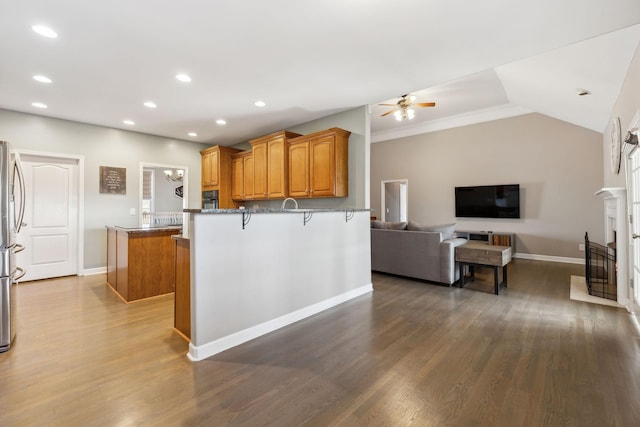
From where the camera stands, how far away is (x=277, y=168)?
196 inches

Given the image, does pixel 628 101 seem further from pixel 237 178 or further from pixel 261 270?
pixel 237 178

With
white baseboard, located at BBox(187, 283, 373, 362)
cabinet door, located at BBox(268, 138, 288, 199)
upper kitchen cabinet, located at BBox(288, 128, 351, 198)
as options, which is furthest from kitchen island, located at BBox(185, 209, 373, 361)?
cabinet door, located at BBox(268, 138, 288, 199)

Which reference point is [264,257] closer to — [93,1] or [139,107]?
[93,1]

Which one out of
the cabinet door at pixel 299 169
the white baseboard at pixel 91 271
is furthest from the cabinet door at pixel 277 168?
the white baseboard at pixel 91 271

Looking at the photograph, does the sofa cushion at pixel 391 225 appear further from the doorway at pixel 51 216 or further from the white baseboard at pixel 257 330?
the doorway at pixel 51 216

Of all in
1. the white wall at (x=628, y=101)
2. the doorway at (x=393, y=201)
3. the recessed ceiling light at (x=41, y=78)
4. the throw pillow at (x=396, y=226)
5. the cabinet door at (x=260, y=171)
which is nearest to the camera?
the white wall at (x=628, y=101)

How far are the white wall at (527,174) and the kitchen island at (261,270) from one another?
451 cm

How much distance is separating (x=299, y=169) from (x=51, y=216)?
4.20m

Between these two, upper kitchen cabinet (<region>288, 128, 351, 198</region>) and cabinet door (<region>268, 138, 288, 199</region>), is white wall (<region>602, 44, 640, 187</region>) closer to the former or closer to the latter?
upper kitchen cabinet (<region>288, 128, 351, 198</region>)

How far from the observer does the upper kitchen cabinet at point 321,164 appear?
4250 mm

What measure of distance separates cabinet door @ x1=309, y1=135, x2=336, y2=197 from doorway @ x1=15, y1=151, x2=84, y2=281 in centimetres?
406

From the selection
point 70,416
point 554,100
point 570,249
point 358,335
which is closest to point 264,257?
point 358,335

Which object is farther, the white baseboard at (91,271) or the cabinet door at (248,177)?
the cabinet door at (248,177)

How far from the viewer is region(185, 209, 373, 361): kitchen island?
2236 mm
